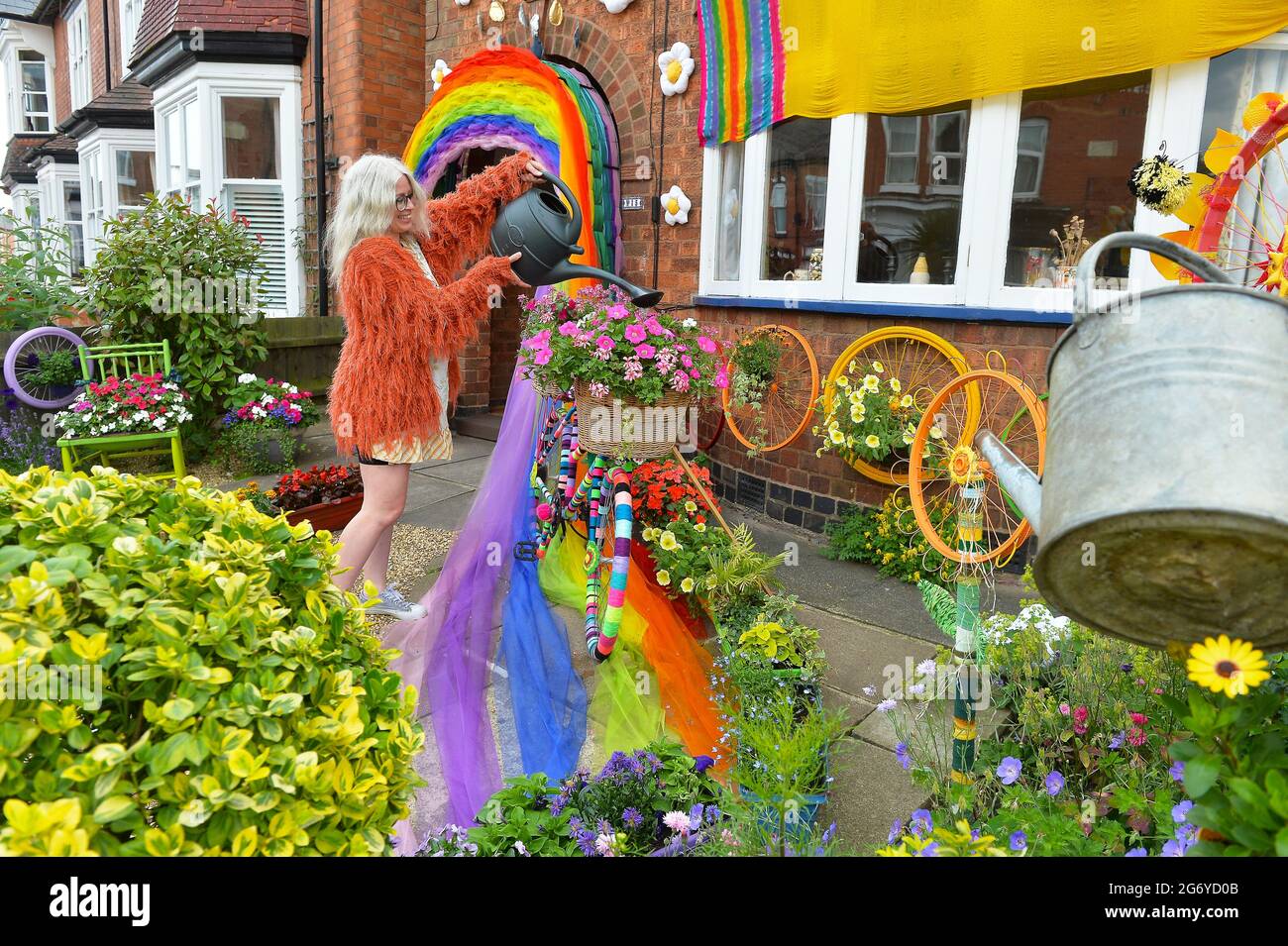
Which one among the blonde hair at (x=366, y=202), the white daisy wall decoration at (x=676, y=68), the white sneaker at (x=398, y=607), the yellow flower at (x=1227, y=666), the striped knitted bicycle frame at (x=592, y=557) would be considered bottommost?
the white sneaker at (x=398, y=607)

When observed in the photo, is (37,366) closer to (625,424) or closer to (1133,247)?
(625,424)

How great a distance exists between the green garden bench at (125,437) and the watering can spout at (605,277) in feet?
10.7

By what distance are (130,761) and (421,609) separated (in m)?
2.69

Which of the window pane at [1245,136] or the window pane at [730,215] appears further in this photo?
the window pane at [730,215]

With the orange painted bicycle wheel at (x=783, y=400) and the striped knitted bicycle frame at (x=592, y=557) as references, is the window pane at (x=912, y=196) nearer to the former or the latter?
the orange painted bicycle wheel at (x=783, y=400)

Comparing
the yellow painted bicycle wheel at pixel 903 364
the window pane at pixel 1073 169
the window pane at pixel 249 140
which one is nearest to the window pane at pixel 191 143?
the window pane at pixel 249 140

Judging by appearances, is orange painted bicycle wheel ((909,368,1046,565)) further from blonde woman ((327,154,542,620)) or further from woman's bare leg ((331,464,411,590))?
woman's bare leg ((331,464,411,590))

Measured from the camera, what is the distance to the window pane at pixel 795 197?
5.19m

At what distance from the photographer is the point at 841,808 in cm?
246

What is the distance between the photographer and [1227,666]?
104 centimetres

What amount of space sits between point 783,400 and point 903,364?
0.85 metres

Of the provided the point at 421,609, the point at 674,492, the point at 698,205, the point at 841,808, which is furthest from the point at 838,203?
the point at 841,808

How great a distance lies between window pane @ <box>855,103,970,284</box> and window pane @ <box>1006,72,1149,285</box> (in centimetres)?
34
